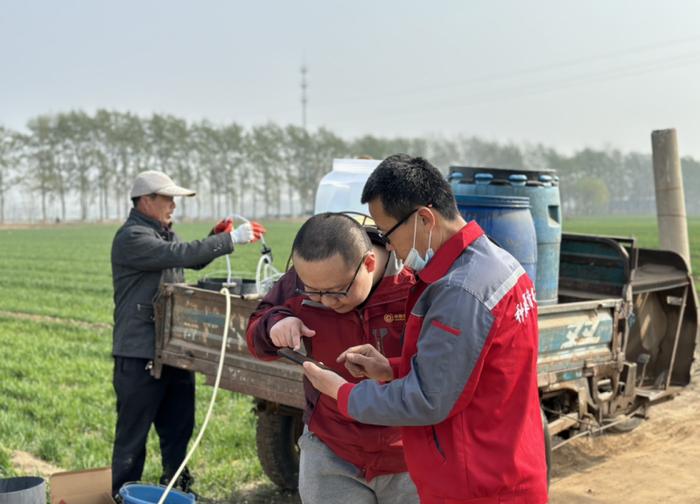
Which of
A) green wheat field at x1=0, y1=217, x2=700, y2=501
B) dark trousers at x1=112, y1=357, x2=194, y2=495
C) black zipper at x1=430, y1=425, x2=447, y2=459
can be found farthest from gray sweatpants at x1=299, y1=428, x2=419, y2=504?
green wheat field at x1=0, y1=217, x2=700, y2=501

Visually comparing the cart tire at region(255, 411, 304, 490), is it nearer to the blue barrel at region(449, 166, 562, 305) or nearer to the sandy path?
the sandy path

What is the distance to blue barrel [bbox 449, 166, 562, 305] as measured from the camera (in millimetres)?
5137

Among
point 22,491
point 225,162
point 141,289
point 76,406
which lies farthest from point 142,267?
point 225,162

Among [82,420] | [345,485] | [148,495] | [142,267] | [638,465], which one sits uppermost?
[142,267]

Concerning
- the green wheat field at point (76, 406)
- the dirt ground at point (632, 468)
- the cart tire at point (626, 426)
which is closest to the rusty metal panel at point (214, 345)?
the green wheat field at point (76, 406)

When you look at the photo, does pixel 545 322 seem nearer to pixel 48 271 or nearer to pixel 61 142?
pixel 48 271

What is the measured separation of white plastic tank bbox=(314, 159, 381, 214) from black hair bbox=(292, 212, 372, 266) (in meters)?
2.51

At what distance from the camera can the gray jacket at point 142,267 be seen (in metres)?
4.77

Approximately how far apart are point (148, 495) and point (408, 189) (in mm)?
2456

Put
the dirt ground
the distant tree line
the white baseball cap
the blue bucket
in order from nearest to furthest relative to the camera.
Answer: the blue bucket → the white baseball cap → the dirt ground → the distant tree line

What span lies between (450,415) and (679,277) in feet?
16.3

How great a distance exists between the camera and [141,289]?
16.1 ft

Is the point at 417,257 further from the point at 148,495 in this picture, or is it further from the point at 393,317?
the point at 148,495

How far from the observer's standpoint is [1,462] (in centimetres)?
572
